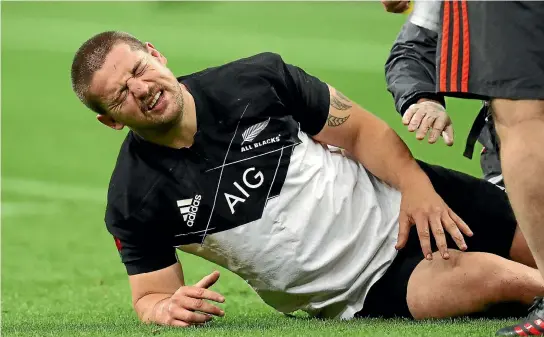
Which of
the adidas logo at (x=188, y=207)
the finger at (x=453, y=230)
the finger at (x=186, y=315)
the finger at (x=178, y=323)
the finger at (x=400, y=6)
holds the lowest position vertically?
the finger at (x=178, y=323)

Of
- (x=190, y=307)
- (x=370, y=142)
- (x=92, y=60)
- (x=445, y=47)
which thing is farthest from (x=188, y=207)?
(x=445, y=47)

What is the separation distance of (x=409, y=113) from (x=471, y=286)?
57cm

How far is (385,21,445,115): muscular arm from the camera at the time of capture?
14.2 feet

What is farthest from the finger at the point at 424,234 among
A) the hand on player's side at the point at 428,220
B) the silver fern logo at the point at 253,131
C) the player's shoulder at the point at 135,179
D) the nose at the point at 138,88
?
the nose at the point at 138,88

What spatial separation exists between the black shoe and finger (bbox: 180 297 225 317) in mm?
860

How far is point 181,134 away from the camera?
13.0ft

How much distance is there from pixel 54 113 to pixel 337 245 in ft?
23.2

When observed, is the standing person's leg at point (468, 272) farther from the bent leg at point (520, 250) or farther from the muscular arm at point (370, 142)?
the muscular arm at point (370, 142)

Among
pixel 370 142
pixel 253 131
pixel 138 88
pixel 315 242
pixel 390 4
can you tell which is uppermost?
pixel 390 4

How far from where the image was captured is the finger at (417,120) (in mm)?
3812


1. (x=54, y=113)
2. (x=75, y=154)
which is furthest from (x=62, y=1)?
(x=75, y=154)

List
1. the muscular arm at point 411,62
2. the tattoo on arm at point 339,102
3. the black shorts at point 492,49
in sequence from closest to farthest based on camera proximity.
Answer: the black shorts at point 492,49 → the tattoo on arm at point 339,102 → the muscular arm at point 411,62

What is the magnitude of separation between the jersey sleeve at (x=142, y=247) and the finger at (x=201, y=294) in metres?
0.20

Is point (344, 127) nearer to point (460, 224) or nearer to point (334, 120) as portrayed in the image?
point (334, 120)
